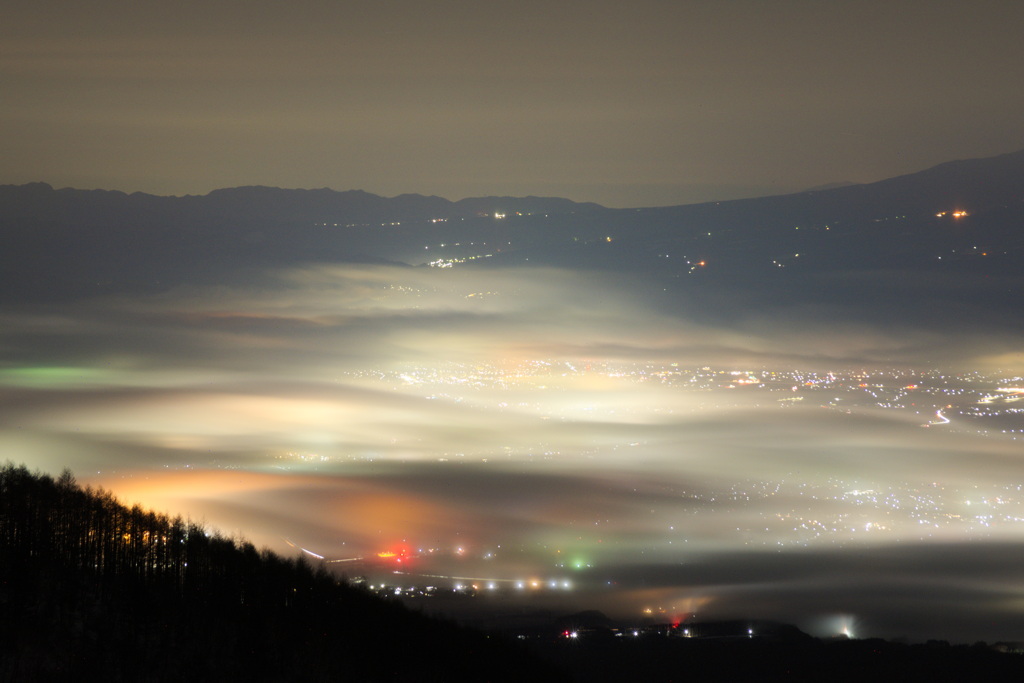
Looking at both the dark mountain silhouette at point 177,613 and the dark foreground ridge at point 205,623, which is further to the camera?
the dark foreground ridge at point 205,623

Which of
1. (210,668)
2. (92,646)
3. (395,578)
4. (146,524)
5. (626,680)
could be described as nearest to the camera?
(92,646)

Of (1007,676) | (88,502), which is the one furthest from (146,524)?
(1007,676)

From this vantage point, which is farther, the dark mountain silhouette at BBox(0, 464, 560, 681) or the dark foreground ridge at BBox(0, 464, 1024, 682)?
the dark foreground ridge at BBox(0, 464, 1024, 682)

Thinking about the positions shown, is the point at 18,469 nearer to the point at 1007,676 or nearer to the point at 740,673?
the point at 740,673

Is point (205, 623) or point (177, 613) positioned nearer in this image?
point (177, 613)
